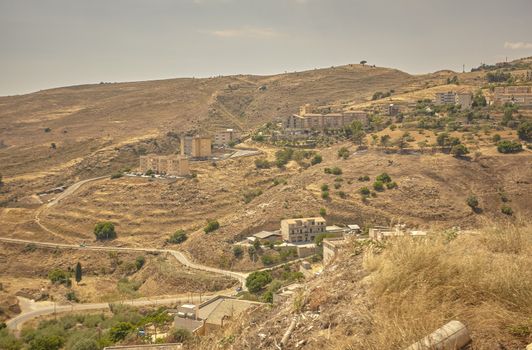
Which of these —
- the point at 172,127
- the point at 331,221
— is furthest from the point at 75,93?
the point at 331,221

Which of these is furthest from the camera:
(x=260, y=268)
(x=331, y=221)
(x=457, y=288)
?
(x=331, y=221)

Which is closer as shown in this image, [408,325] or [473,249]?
[408,325]

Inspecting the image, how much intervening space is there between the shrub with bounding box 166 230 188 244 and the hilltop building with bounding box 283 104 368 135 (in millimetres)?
23447

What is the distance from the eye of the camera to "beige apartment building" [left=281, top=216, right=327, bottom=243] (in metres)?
30.9

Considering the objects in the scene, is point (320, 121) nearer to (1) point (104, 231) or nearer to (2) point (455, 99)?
(2) point (455, 99)

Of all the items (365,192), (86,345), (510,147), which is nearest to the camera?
(86,345)

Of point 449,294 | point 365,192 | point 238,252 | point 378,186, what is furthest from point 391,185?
point 449,294

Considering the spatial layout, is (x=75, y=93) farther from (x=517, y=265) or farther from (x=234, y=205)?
(x=517, y=265)

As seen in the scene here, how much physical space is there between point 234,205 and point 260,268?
1163 centimetres

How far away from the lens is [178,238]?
35.3 metres

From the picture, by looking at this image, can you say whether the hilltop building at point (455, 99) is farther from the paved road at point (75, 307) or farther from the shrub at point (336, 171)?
the paved road at point (75, 307)

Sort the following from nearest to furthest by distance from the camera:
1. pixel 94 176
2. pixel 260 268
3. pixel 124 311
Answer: pixel 124 311, pixel 260 268, pixel 94 176

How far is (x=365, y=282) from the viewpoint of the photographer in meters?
5.02

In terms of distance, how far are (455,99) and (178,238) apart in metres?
36.1
